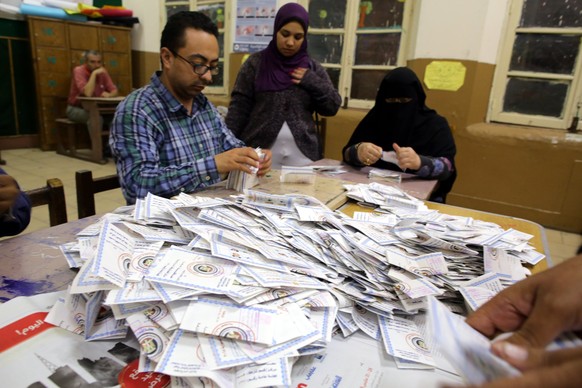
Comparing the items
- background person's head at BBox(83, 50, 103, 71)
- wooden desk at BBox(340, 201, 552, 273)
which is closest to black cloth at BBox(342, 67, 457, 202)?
wooden desk at BBox(340, 201, 552, 273)

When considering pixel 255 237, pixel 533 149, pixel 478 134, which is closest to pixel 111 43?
pixel 478 134

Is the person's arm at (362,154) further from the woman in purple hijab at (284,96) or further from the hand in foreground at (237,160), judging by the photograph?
the hand in foreground at (237,160)

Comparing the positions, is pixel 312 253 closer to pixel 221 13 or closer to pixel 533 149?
pixel 533 149

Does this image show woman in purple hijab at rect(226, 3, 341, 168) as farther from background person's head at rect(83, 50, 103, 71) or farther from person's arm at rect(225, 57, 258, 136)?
background person's head at rect(83, 50, 103, 71)

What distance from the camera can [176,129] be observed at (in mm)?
1705

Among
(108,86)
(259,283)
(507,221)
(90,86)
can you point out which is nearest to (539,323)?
(259,283)

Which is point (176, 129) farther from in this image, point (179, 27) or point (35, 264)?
point (35, 264)

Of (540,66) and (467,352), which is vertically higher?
(540,66)

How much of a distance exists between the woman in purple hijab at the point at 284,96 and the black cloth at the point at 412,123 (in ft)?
1.35

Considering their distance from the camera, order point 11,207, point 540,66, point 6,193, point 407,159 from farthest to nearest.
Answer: point 540,66 < point 407,159 < point 11,207 < point 6,193

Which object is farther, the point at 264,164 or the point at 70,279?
the point at 264,164

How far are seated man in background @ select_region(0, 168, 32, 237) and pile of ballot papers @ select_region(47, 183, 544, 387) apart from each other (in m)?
0.21

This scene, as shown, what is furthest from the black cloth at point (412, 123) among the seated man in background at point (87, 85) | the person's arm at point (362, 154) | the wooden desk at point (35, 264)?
the seated man in background at point (87, 85)

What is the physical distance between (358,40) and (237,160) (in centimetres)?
315
